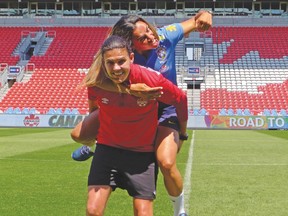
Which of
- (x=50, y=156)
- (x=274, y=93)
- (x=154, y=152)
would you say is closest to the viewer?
(x=154, y=152)

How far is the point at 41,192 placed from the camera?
7.73 metres

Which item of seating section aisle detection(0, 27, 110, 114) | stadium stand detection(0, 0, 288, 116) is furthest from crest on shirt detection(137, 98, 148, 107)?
stadium stand detection(0, 0, 288, 116)

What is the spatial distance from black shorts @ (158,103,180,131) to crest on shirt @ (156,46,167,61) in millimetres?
407

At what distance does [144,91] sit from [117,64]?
0.88 feet

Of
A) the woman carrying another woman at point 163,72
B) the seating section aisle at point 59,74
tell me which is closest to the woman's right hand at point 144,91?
the woman carrying another woman at point 163,72

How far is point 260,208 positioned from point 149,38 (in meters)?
2.91

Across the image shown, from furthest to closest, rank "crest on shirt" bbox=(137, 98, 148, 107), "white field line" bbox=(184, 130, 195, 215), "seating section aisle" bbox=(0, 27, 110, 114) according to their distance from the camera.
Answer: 1. "seating section aisle" bbox=(0, 27, 110, 114)
2. "white field line" bbox=(184, 130, 195, 215)
3. "crest on shirt" bbox=(137, 98, 148, 107)

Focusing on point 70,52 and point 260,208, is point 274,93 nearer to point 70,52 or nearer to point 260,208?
point 70,52

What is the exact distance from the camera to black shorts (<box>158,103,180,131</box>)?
4910 millimetres

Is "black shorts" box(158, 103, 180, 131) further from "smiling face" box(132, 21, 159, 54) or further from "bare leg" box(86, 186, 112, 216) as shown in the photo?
"bare leg" box(86, 186, 112, 216)

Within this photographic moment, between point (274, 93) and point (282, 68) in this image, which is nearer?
point (274, 93)

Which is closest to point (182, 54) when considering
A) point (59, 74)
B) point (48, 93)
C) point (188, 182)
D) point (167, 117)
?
point (59, 74)

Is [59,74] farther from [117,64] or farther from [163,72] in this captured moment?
[117,64]

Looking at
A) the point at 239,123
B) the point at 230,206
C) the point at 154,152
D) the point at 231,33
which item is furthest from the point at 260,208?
the point at 231,33
